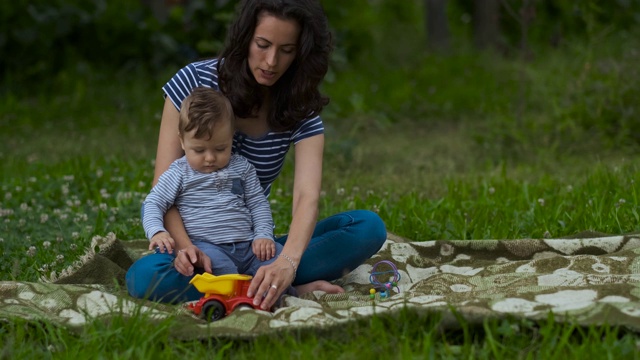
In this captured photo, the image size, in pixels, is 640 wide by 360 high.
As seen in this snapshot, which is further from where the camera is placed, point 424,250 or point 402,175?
point 402,175

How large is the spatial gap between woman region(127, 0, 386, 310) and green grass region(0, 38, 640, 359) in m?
0.52

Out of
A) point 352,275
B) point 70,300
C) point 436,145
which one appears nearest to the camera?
point 70,300

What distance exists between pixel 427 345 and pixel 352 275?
1.40 metres

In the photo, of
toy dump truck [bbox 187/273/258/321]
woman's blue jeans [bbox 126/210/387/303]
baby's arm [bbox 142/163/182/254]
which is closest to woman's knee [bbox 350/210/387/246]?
woman's blue jeans [bbox 126/210/387/303]

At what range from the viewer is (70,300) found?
11.6 feet

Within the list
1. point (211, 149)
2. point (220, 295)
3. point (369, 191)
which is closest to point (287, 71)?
point (211, 149)

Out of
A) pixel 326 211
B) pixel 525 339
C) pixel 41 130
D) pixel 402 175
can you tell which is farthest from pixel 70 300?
pixel 41 130

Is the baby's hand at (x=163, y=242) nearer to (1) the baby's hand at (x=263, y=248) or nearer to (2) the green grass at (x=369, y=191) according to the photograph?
(1) the baby's hand at (x=263, y=248)

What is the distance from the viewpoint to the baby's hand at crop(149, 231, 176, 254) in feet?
11.7

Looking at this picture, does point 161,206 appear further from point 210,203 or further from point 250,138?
point 250,138

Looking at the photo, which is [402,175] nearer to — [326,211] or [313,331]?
[326,211]

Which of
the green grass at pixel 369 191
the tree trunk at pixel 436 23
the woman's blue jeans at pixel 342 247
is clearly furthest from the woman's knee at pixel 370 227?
the tree trunk at pixel 436 23

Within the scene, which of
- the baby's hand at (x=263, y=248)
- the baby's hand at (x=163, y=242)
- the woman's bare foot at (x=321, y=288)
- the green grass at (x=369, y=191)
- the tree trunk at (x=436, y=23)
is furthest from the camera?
the tree trunk at (x=436, y=23)

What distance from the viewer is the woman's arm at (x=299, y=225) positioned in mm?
3514
